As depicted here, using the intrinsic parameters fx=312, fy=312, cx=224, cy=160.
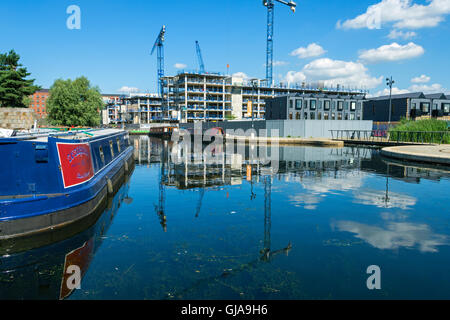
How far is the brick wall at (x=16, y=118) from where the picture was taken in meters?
36.4

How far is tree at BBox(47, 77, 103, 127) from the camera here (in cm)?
6103

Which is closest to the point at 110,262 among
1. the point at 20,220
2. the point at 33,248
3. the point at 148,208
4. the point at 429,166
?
the point at 33,248

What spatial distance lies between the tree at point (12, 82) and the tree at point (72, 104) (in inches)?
643

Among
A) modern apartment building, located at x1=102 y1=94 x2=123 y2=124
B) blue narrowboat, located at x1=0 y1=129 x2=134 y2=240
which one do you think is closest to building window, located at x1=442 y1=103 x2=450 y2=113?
blue narrowboat, located at x1=0 y1=129 x2=134 y2=240

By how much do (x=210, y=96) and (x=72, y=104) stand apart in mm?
46760

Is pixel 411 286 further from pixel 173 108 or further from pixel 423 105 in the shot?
pixel 173 108

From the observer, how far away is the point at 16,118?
3762cm

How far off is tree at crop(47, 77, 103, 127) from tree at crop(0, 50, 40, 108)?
16.3m

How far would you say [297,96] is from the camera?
68375 mm

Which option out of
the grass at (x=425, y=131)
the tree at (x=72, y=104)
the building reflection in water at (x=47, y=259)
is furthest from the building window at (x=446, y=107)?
the building reflection in water at (x=47, y=259)

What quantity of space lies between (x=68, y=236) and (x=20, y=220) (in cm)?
108

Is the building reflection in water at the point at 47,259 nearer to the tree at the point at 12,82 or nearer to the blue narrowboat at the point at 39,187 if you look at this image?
the blue narrowboat at the point at 39,187

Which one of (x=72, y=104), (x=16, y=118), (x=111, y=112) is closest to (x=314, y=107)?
(x=72, y=104)

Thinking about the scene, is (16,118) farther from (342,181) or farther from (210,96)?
(210,96)
